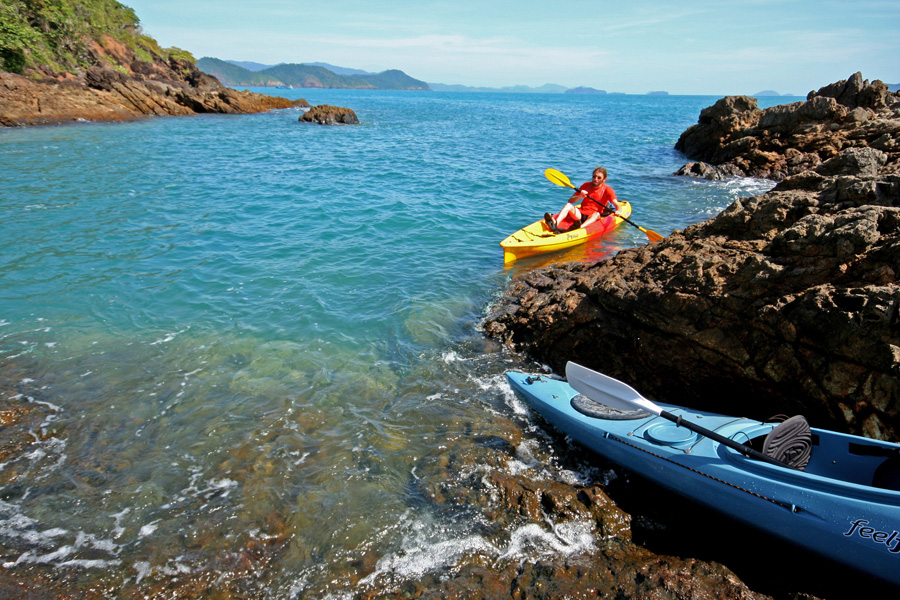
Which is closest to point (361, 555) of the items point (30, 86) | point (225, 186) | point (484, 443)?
point (484, 443)

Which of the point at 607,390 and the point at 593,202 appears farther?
the point at 593,202

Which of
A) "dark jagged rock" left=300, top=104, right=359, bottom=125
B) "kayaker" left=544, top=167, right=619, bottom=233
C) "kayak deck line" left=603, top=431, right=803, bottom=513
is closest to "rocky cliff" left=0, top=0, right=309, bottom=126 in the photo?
"dark jagged rock" left=300, top=104, right=359, bottom=125

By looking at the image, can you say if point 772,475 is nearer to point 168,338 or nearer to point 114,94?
point 168,338

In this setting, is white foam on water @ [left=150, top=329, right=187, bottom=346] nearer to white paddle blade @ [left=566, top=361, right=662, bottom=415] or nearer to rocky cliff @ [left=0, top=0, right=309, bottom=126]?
white paddle blade @ [left=566, top=361, right=662, bottom=415]

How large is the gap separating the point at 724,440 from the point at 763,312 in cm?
145

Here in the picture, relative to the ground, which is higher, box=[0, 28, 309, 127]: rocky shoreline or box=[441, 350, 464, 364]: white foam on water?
box=[0, 28, 309, 127]: rocky shoreline

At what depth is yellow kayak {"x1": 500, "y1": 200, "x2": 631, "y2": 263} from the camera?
938 cm

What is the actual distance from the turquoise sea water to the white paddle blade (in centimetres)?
74

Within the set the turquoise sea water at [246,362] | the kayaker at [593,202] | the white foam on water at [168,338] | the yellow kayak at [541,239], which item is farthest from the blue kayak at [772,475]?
the kayaker at [593,202]

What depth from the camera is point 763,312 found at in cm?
430

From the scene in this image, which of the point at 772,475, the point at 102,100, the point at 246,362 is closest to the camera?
the point at 772,475

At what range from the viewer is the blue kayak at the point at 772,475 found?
2.90m

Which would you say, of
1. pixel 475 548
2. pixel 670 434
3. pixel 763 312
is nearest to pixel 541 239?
pixel 763 312

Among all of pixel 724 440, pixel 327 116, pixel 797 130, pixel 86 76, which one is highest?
pixel 86 76
